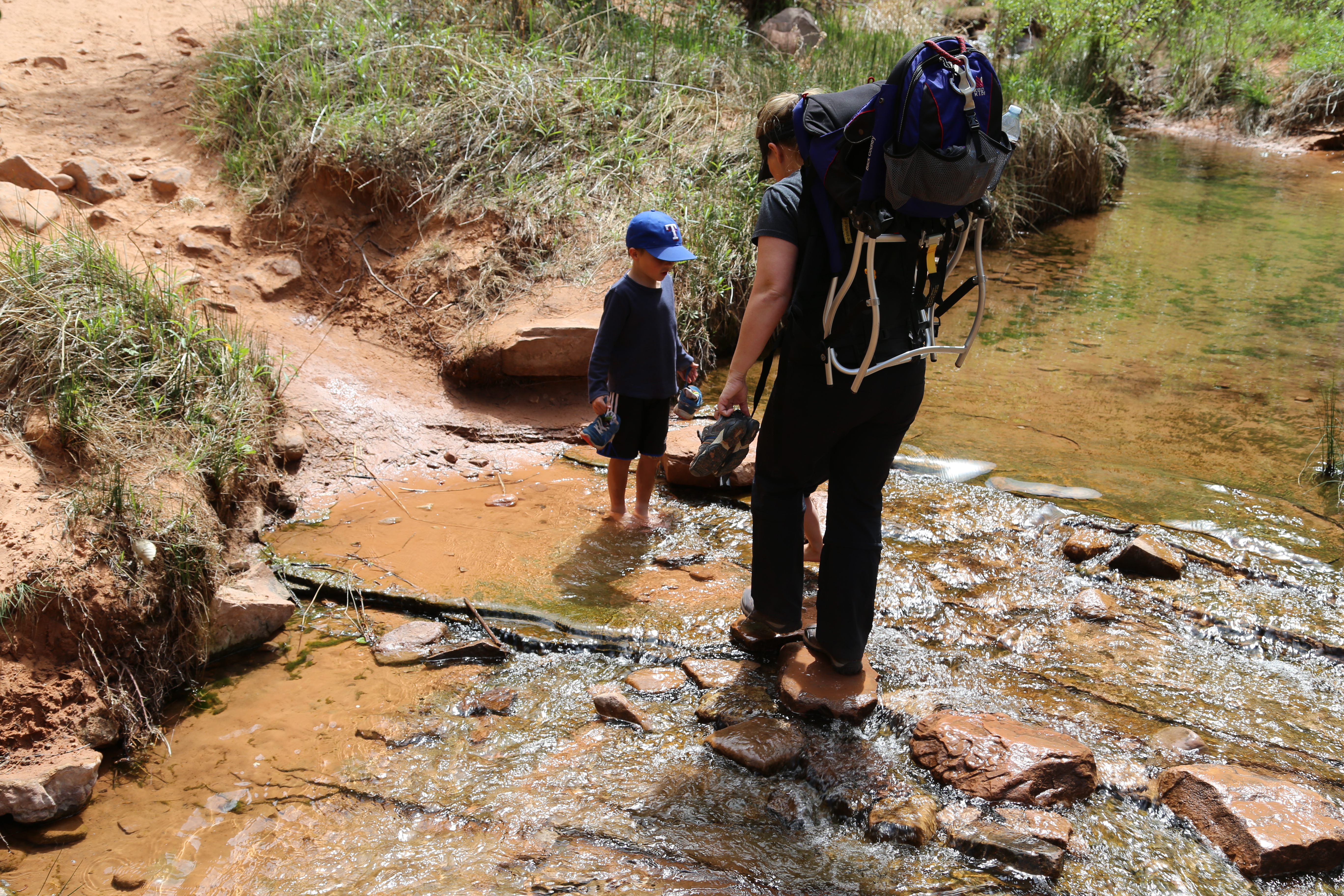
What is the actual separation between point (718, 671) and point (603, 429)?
1.25 meters

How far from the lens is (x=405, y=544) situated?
404 cm

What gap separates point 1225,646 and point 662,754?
2211 mm

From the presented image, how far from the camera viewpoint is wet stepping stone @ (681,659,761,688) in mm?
3156

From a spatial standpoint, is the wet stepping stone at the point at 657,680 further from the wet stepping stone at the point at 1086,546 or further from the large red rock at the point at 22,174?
the large red rock at the point at 22,174

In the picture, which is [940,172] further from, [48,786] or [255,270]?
[255,270]

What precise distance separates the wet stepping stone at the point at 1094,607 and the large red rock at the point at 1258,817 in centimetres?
90

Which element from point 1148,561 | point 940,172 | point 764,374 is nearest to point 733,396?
point 764,374

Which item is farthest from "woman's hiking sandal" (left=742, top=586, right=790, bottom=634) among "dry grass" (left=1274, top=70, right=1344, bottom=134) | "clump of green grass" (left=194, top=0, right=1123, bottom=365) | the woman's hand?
"dry grass" (left=1274, top=70, right=1344, bottom=134)

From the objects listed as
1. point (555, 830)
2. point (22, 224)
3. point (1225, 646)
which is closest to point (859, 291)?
point (555, 830)

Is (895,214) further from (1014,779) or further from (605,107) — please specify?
(605,107)

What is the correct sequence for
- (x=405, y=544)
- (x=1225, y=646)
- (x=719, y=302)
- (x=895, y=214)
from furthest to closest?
(x=719, y=302) → (x=405, y=544) → (x=1225, y=646) → (x=895, y=214)

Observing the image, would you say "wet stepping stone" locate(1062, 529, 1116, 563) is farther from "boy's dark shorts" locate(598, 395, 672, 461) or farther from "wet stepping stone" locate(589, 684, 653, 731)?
"wet stepping stone" locate(589, 684, 653, 731)

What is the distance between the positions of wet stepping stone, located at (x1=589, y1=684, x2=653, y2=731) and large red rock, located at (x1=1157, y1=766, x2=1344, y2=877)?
5.19ft

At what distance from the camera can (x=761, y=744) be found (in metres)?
2.81
